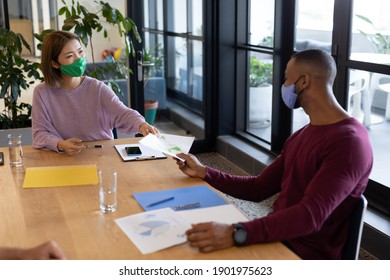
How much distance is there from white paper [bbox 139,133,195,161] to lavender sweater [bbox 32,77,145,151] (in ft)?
1.52

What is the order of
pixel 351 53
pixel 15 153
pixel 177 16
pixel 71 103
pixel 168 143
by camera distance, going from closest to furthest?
pixel 168 143, pixel 15 153, pixel 71 103, pixel 351 53, pixel 177 16

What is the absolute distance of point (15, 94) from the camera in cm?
387

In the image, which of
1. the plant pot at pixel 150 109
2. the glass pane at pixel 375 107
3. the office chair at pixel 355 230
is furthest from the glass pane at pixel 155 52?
the office chair at pixel 355 230

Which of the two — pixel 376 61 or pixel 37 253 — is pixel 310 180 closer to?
pixel 37 253

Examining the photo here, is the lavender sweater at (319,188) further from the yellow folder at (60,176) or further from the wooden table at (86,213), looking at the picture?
the yellow folder at (60,176)

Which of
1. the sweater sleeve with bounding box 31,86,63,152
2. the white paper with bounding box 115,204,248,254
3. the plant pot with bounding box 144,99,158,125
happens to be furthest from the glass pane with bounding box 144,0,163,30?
the white paper with bounding box 115,204,248,254

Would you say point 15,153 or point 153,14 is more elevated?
point 153,14

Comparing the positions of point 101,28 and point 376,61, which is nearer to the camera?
point 376,61

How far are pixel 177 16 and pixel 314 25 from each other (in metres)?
1.73

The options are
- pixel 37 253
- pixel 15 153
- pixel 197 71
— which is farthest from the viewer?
pixel 197 71

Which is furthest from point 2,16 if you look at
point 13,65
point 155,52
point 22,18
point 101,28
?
point 155,52

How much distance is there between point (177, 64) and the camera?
5.41 m

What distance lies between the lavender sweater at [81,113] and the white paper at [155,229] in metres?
1.05

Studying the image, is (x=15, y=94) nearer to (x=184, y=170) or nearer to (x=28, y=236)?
(x=184, y=170)
